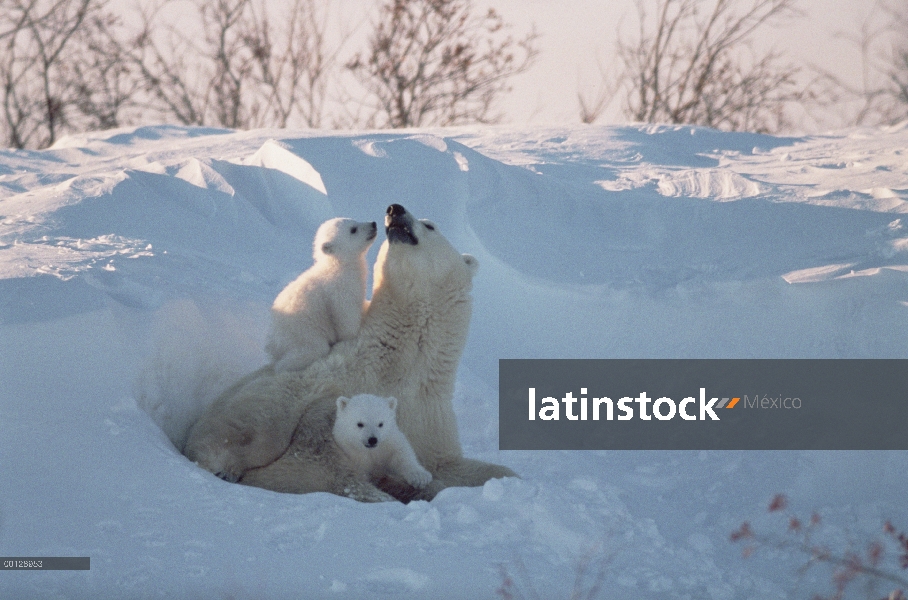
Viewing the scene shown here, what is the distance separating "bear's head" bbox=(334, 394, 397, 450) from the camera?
154 inches

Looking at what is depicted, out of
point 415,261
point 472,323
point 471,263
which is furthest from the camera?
point 472,323

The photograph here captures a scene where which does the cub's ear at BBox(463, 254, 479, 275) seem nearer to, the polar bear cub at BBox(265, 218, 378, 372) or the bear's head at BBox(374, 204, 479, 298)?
the bear's head at BBox(374, 204, 479, 298)

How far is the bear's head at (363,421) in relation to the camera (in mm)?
3900

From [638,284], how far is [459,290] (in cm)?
232

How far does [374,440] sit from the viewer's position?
3.87 meters

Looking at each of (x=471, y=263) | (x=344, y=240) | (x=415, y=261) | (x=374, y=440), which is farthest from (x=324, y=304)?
(x=374, y=440)

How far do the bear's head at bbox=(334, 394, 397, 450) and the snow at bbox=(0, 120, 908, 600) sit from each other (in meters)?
0.32

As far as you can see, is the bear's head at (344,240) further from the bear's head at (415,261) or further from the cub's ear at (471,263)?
the cub's ear at (471,263)

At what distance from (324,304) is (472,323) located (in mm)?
2096

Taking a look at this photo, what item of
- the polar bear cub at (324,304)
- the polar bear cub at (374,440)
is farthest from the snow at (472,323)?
the polar bear cub at (324,304)

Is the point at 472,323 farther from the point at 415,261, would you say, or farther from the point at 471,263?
the point at 415,261

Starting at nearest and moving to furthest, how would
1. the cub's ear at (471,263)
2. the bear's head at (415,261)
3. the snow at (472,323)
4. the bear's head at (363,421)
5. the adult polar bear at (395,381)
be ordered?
the snow at (472,323), the bear's head at (363,421), the adult polar bear at (395,381), the bear's head at (415,261), the cub's ear at (471,263)

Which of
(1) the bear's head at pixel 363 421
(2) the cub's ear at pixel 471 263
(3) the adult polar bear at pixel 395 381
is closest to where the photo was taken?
(1) the bear's head at pixel 363 421

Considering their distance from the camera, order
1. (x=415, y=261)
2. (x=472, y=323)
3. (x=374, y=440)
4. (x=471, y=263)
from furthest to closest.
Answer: (x=472, y=323)
(x=471, y=263)
(x=415, y=261)
(x=374, y=440)
